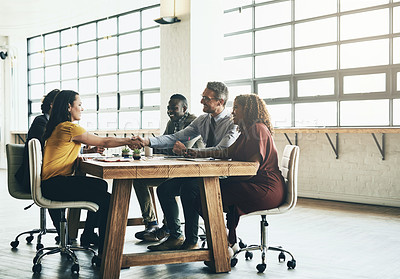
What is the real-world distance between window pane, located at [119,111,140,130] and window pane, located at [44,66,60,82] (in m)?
2.63

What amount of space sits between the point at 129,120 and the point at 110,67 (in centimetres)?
132

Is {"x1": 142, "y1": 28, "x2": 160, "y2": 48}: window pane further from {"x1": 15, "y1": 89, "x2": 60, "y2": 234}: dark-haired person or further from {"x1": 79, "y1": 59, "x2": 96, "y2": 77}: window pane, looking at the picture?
{"x1": 15, "y1": 89, "x2": 60, "y2": 234}: dark-haired person

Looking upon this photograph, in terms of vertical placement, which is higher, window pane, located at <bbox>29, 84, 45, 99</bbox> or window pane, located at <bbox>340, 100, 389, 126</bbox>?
window pane, located at <bbox>29, 84, 45, 99</bbox>

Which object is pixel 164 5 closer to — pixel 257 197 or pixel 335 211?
pixel 335 211

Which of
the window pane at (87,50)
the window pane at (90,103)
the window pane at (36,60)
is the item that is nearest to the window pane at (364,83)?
the window pane at (90,103)

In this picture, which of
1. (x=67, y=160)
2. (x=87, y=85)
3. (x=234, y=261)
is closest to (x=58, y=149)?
(x=67, y=160)

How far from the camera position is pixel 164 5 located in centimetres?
757

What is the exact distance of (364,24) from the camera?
6.31 m

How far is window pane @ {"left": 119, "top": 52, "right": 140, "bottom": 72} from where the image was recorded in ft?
32.6

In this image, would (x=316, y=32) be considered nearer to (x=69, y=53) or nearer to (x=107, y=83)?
(x=107, y=83)

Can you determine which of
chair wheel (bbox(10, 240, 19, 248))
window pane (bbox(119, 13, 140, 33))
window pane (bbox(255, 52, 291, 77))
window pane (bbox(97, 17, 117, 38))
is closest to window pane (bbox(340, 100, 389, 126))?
window pane (bbox(255, 52, 291, 77))

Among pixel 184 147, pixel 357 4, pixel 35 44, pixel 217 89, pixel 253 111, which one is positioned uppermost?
pixel 35 44

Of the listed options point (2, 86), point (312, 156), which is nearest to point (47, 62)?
point (2, 86)

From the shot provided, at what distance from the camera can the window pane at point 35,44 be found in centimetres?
1236
